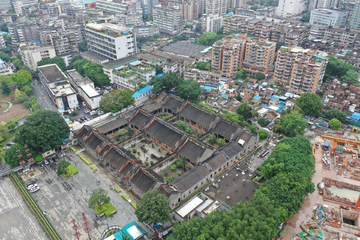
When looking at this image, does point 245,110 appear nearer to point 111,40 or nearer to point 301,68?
point 301,68

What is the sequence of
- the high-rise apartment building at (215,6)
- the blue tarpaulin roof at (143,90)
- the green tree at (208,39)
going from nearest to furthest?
the blue tarpaulin roof at (143,90) → the green tree at (208,39) → the high-rise apartment building at (215,6)

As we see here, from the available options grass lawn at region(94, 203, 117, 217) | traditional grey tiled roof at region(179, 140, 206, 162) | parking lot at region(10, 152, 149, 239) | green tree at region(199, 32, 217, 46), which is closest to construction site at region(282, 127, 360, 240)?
traditional grey tiled roof at region(179, 140, 206, 162)

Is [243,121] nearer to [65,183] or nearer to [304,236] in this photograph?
[304,236]

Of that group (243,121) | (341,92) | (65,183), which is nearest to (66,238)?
(65,183)

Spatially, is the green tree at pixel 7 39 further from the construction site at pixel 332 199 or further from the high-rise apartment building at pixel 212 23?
the construction site at pixel 332 199

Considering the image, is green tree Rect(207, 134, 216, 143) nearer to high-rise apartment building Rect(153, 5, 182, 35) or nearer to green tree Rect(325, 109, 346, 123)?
green tree Rect(325, 109, 346, 123)

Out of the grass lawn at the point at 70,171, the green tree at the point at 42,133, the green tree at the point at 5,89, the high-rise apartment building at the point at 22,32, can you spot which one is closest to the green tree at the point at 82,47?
the high-rise apartment building at the point at 22,32

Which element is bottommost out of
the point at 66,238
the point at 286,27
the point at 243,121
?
the point at 66,238
